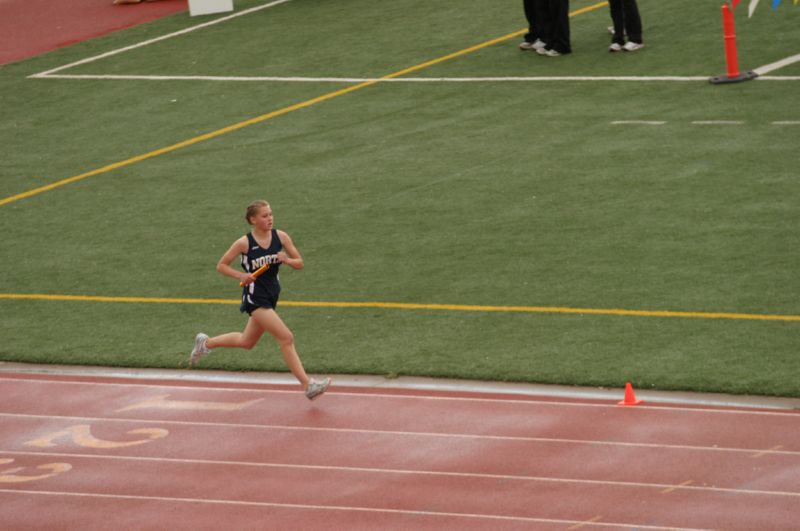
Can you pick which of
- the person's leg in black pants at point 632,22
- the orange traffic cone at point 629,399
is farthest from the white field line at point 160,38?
the orange traffic cone at point 629,399

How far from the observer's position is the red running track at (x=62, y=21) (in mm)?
30609

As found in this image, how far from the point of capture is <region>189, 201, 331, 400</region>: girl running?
481 inches

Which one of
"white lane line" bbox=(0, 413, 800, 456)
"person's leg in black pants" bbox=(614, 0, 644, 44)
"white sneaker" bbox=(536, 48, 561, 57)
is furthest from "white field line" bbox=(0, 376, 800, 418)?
"white sneaker" bbox=(536, 48, 561, 57)

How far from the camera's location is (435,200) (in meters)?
17.8

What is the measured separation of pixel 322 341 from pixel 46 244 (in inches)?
212

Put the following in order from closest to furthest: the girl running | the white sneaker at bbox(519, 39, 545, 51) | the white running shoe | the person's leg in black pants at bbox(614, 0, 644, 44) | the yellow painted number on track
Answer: the yellow painted number on track
the girl running
the person's leg in black pants at bbox(614, 0, 644, 44)
the white running shoe
the white sneaker at bbox(519, 39, 545, 51)

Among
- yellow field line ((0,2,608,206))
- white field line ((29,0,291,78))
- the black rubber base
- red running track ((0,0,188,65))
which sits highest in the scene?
red running track ((0,0,188,65))

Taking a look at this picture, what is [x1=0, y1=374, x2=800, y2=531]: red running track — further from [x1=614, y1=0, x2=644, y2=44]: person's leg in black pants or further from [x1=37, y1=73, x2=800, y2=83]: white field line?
[x1=614, y1=0, x2=644, y2=44]: person's leg in black pants

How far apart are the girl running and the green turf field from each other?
0.97 meters

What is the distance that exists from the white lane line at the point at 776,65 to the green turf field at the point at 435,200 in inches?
5.4

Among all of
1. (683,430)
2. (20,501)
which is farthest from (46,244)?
Answer: (683,430)

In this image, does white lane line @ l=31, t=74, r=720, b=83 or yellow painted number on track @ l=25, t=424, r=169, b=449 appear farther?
white lane line @ l=31, t=74, r=720, b=83

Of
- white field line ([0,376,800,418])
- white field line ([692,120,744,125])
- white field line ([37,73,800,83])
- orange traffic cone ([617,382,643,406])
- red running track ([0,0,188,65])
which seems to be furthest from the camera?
red running track ([0,0,188,65])

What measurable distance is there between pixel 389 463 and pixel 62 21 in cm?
2378
